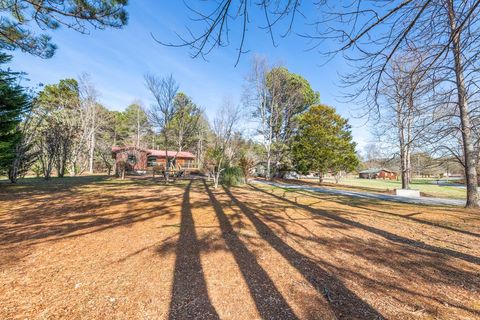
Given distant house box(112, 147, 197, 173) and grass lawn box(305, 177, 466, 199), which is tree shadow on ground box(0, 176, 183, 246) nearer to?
distant house box(112, 147, 197, 173)

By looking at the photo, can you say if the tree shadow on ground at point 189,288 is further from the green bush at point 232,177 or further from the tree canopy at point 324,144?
the tree canopy at point 324,144

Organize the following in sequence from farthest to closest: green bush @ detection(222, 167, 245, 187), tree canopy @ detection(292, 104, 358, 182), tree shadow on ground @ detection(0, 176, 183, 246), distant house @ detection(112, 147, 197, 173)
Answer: distant house @ detection(112, 147, 197, 173), tree canopy @ detection(292, 104, 358, 182), green bush @ detection(222, 167, 245, 187), tree shadow on ground @ detection(0, 176, 183, 246)

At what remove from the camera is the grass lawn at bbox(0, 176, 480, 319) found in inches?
74.6

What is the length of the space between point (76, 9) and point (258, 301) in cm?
641

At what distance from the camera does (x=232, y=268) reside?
264 centimetres

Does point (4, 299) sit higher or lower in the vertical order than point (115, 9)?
lower

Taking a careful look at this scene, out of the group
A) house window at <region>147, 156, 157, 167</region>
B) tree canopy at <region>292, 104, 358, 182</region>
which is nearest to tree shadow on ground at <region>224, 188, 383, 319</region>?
tree canopy at <region>292, 104, 358, 182</region>

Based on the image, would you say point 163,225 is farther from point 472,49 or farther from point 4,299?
point 472,49

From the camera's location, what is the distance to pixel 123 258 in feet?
9.26

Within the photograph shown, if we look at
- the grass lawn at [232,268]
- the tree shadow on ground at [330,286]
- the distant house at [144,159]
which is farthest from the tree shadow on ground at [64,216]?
the distant house at [144,159]

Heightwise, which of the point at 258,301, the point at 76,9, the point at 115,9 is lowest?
the point at 258,301

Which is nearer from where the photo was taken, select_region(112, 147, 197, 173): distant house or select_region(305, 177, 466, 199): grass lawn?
select_region(305, 177, 466, 199): grass lawn

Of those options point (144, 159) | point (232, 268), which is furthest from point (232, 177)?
point (144, 159)

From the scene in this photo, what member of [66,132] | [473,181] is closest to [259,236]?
[473,181]
